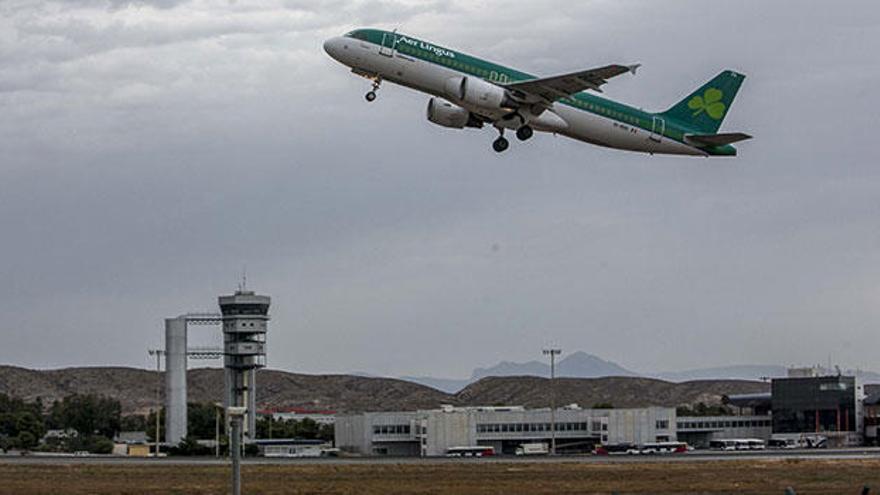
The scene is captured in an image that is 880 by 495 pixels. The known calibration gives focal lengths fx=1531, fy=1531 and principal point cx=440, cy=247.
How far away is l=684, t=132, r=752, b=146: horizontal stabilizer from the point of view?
82.4 meters

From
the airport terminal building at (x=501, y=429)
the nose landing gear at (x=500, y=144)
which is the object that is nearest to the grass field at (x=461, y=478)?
the nose landing gear at (x=500, y=144)

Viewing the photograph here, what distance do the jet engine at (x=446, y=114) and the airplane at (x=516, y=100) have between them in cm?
5

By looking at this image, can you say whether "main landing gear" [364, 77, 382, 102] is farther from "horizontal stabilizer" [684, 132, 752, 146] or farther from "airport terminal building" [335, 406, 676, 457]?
"airport terminal building" [335, 406, 676, 457]

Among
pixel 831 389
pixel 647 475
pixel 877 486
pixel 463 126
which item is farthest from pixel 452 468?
pixel 831 389

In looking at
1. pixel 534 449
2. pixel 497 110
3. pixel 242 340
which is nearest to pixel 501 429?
pixel 534 449

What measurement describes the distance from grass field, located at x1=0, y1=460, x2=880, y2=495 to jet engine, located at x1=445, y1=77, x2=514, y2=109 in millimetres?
19130

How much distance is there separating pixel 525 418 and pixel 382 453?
14.9m

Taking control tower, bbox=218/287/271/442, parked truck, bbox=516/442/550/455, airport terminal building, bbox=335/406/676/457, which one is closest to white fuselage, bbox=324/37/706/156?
parked truck, bbox=516/442/550/455

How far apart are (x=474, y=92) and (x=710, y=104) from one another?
17103 millimetres

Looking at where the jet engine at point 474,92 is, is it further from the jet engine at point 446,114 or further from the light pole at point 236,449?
the light pole at point 236,449

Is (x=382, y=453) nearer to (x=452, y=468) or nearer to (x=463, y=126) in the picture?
(x=452, y=468)

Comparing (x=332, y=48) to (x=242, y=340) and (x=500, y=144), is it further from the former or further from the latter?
(x=242, y=340)

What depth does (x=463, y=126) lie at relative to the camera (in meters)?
81.7

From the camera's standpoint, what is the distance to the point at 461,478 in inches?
3014
